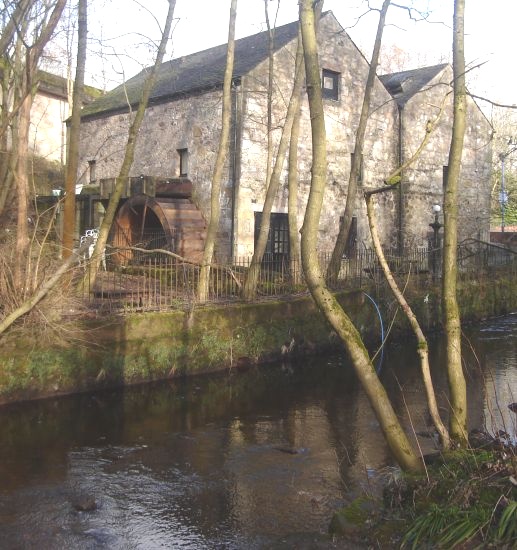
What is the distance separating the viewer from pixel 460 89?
5.50m

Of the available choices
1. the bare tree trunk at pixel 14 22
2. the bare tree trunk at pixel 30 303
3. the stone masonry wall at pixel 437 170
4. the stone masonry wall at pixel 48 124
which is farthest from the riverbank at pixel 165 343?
the stone masonry wall at pixel 48 124

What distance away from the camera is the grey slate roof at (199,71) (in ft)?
60.8

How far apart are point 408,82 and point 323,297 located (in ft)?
68.3

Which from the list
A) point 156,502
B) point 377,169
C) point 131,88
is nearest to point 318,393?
point 156,502

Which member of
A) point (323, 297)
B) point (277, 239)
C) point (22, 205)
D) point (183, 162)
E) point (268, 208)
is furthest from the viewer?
point (183, 162)

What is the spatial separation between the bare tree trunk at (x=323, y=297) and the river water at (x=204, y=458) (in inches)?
9.1

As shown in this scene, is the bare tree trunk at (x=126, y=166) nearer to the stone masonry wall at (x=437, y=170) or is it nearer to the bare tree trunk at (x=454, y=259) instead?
the bare tree trunk at (x=454, y=259)

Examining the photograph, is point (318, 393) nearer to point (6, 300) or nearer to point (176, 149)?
point (6, 300)

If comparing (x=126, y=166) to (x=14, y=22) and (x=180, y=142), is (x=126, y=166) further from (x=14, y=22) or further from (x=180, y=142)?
(x=180, y=142)

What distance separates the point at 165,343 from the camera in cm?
1134

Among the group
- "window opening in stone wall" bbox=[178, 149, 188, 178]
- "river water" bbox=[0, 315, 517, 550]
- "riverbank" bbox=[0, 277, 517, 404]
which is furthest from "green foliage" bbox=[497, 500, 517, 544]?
"window opening in stone wall" bbox=[178, 149, 188, 178]

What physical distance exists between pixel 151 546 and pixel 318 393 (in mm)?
5954

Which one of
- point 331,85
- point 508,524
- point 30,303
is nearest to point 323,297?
point 508,524

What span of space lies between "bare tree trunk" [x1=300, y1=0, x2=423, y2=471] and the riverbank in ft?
14.5
